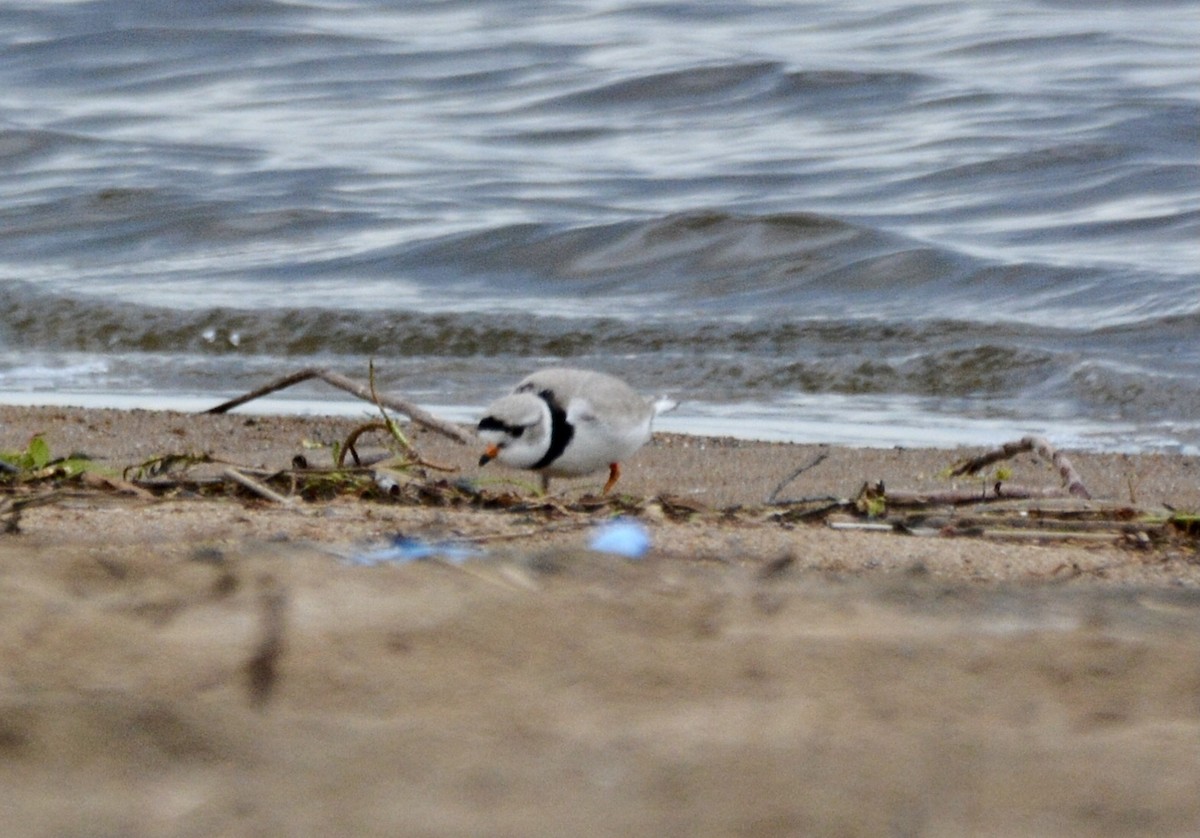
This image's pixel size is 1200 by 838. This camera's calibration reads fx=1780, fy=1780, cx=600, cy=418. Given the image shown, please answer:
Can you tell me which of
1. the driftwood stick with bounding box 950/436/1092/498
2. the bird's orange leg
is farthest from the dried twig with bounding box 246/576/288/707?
the bird's orange leg

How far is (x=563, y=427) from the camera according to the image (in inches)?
187

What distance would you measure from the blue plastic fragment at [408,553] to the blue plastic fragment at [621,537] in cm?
31

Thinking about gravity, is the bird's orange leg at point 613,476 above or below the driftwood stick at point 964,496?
below

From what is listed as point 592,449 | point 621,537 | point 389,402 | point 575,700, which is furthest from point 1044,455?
point 575,700

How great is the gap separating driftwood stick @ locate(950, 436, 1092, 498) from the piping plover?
3.05 feet

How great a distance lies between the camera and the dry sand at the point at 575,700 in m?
1.63

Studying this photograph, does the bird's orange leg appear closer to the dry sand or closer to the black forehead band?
the black forehead band

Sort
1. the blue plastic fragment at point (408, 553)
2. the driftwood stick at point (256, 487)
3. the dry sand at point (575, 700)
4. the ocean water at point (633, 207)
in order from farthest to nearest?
the ocean water at point (633, 207), the driftwood stick at point (256, 487), the blue plastic fragment at point (408, 553), the dry sand at point (575, 700)

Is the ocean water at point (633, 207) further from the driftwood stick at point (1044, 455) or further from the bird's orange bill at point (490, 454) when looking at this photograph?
the bird's orange bill at point (490, 454)

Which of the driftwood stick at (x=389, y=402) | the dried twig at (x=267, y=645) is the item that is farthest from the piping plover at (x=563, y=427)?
the dried twig at (x=267, y=645)

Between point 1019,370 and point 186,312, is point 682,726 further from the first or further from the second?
point 186,312

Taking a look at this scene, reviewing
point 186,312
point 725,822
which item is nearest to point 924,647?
point 725,822

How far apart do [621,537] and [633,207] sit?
28.3 feet

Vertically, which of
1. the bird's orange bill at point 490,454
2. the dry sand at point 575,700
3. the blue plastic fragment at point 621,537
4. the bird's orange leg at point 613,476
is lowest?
the bird's orange leg at point 613,476
